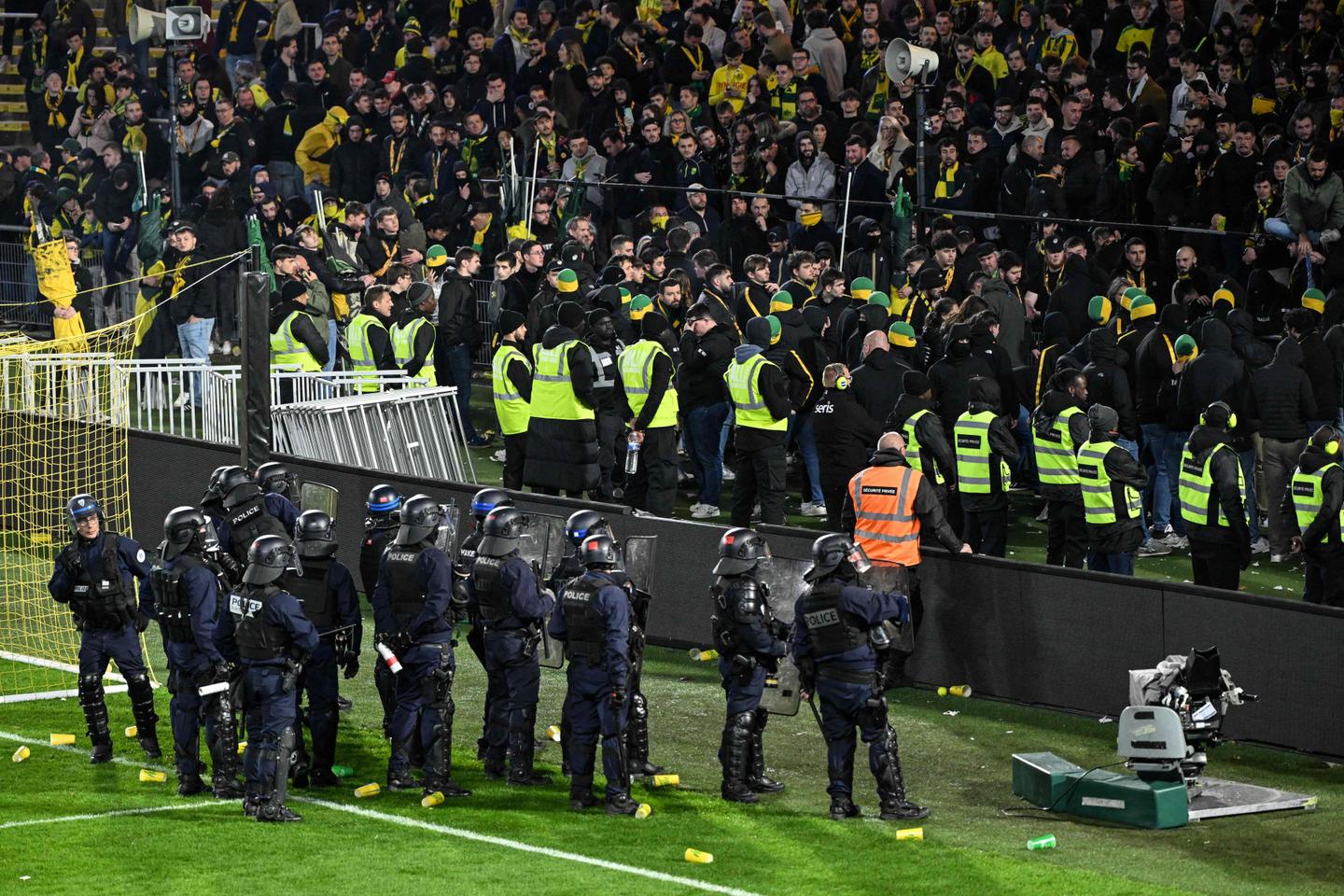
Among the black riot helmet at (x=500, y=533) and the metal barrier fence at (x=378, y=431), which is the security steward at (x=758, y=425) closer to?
the metal barrier fence at (x=378, y=431)

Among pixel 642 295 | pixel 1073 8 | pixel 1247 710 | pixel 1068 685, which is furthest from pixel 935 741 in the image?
pixel 1073 8

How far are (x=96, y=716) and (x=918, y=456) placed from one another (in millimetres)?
6548

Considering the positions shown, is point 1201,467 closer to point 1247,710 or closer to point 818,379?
point 1247,710

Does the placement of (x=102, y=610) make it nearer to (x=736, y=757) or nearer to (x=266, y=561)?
(x=266, y=561)

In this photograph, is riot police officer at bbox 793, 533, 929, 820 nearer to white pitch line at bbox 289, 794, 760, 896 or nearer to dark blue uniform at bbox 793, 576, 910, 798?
dark blue uniform at bbox 793, 576, 910, 798

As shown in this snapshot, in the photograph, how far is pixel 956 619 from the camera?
1530 cm

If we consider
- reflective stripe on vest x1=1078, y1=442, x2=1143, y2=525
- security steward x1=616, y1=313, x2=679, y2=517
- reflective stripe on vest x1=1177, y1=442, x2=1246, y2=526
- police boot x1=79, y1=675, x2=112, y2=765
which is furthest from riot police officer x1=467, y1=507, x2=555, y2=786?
security steward x1=616, y1=313, x2=679, y2=517

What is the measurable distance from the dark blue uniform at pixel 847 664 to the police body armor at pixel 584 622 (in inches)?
46.6

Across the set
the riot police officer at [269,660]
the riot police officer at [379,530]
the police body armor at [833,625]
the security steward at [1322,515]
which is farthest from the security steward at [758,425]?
the riot police officer at [269,660]

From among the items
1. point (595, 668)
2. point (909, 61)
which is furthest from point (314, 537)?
point (909, 61)

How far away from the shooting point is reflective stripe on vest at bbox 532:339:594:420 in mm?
18578

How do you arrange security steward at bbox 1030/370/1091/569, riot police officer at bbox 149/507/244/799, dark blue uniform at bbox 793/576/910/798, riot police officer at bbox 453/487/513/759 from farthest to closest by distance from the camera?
1. security steward at bbox 1030/370/1091/569
2. riot police officer at bbox 453/487/513/759
3. riot police officer at bbox 149/507/244/799
4. dark blue uniform at bbox 793/576/910/798

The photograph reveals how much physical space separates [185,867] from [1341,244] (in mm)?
12776

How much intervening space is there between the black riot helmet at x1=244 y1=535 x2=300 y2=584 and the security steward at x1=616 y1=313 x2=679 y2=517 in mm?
6628
